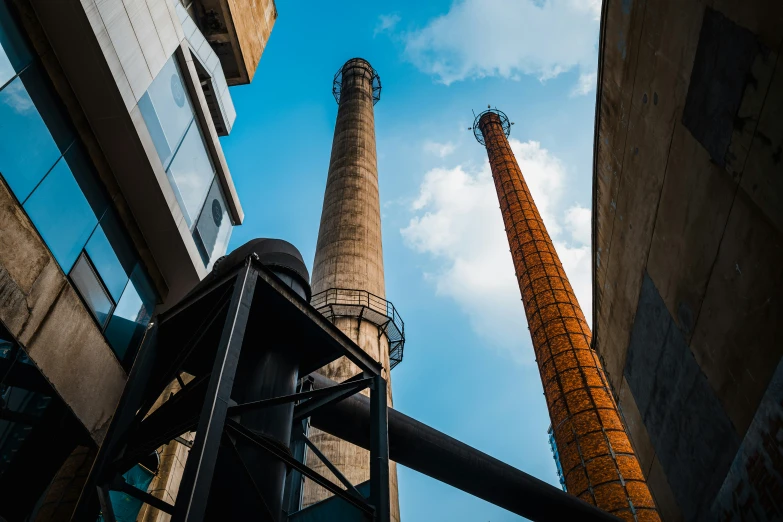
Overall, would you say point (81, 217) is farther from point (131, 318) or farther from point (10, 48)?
point (10, 48)

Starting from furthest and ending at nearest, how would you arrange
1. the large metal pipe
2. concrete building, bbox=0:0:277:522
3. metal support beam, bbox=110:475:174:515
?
1. the large metal pipe
2. concrete building, bbox=0:0:277:522
3. metal support beam, bbox=110:475:174:515

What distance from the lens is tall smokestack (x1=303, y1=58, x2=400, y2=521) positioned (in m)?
10.4

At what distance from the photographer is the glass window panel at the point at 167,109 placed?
26.1 feet

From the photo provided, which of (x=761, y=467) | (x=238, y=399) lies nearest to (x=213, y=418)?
(x=238, y=399)

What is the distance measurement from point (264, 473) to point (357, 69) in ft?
87.4

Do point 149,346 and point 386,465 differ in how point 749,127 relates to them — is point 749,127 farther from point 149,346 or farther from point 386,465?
point 149,346

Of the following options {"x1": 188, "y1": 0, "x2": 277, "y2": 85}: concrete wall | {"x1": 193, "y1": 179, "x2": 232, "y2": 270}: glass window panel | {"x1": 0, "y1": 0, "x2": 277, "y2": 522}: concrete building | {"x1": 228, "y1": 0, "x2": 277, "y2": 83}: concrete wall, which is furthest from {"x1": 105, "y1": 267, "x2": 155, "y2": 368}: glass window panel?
{"x1": 228, "y1": 0, "x2": 277, "y2": 83}: concrete wall

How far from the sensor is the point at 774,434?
3895 mm

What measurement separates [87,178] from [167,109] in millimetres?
2018


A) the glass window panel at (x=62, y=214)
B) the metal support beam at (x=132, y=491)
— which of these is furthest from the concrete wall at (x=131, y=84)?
the metal support beam at (x=132, y=491)

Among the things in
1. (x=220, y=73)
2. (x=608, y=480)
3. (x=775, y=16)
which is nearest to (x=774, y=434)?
(x=775, y=16)

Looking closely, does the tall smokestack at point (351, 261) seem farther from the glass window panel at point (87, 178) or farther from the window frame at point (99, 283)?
the glass window panel at point (87, 178)

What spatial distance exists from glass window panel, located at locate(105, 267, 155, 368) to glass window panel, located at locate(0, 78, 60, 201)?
2.44m

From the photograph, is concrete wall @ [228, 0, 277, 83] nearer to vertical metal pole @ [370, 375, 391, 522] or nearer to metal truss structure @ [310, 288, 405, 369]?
metal truss structure @ [310, 288, 405, 369]
